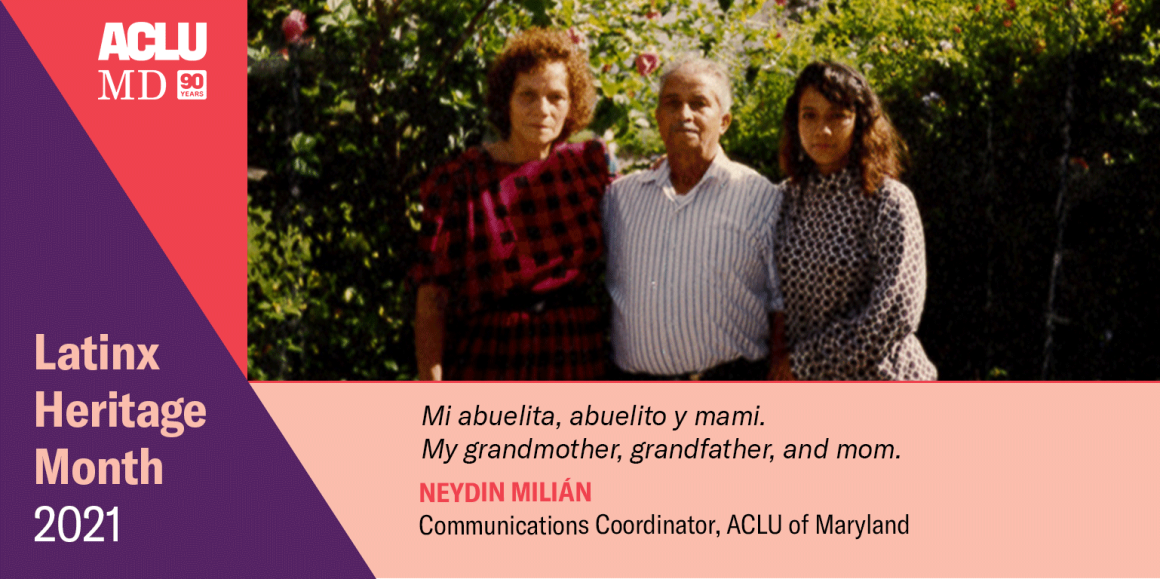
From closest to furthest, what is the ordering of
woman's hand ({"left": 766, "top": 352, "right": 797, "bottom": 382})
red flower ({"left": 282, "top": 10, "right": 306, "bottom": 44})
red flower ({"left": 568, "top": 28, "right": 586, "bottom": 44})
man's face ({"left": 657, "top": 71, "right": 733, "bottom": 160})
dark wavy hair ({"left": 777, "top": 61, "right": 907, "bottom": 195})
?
dark wavy hair ({"left": 777, "top": 61, "right": 907, "bottom": 195})
man's face ({"left": 657, "top": 71, "right": 733, "bottom": 160})
woman's hand ({"left": 766, "top": 352, "right": 797, "bottom": 382})
red flower ({"left": 282, "top": 10, "right": 306, "bottom": 44})
red flower ({"left": 568, "top": 28, "right": 586, "bottom": 44})

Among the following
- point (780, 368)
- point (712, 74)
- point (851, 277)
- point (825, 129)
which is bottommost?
point (780, 368)

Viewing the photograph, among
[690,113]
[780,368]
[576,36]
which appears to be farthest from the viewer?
[576,36]

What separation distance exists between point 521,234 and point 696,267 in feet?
1.75

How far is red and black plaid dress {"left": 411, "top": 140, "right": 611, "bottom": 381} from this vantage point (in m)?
2.67

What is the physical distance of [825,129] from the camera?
249cm

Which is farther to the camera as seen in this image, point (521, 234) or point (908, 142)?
point (908, 142)

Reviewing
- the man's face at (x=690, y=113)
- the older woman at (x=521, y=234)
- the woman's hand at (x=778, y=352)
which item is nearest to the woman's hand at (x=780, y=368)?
the woman's hand at (x=778, y=352)

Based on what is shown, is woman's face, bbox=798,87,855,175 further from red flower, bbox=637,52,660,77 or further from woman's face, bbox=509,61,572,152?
red flower, bbox=637,52,660,77

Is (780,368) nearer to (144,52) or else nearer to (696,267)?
(696,267)

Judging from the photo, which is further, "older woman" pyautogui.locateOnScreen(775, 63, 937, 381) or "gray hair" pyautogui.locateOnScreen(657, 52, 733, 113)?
"gray hair" pyautogui.locateOnScreen(657, 52, 733, 113)

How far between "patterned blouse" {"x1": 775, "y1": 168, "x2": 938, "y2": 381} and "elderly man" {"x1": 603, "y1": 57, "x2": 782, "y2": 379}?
101 mm

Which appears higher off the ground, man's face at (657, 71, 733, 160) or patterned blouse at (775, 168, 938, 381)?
man's face at (657, 71, 733, 160)

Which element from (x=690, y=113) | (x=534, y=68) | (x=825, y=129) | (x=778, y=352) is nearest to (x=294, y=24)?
(x=534, y=68)

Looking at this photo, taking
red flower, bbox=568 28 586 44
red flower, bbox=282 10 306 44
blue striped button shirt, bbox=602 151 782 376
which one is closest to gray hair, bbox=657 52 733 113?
blue striped button shirt, bbox=602 151 782 376
